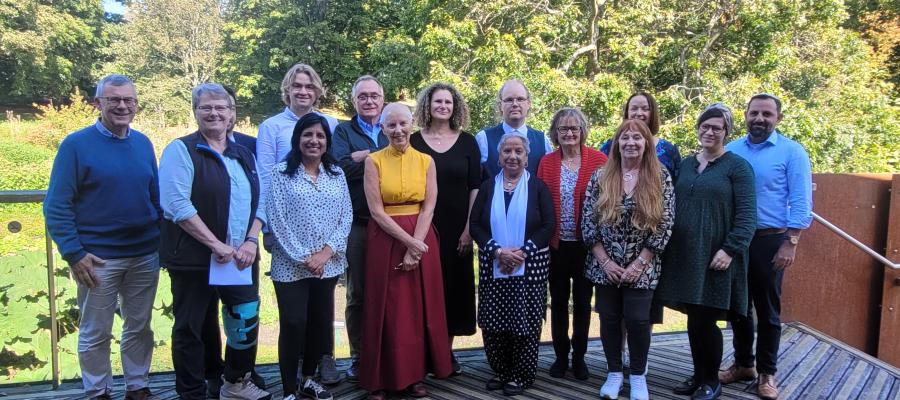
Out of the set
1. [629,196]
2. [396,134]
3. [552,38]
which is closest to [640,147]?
[629,196]

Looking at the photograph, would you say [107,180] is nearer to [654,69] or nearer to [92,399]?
[92,399]

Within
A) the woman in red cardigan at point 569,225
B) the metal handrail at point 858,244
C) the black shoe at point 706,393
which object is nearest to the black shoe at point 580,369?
the woman in red cardigan at point 569,225

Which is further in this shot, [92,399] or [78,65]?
[78,65]

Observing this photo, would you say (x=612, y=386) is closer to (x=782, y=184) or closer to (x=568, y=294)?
(x=568, y=294)

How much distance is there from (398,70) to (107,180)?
10.00m

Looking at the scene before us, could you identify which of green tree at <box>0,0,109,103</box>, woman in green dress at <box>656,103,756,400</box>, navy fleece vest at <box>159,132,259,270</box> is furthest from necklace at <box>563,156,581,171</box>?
green tree at <box>0,0,109,103</box>

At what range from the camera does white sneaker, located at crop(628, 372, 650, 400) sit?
3004mm

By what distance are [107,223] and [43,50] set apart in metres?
29.7

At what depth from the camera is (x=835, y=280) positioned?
4.70 metres

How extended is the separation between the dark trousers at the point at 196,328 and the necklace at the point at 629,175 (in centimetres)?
202

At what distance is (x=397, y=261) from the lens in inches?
116

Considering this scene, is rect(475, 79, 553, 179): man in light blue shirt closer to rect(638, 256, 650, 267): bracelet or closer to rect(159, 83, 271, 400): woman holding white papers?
rect(638, 256, 650, 267): bracelet

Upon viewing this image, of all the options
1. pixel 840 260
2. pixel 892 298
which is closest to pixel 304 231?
pixel 840 260

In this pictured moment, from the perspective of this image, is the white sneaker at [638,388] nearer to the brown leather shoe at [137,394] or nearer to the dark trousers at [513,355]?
the dark trousers at [513,355]
